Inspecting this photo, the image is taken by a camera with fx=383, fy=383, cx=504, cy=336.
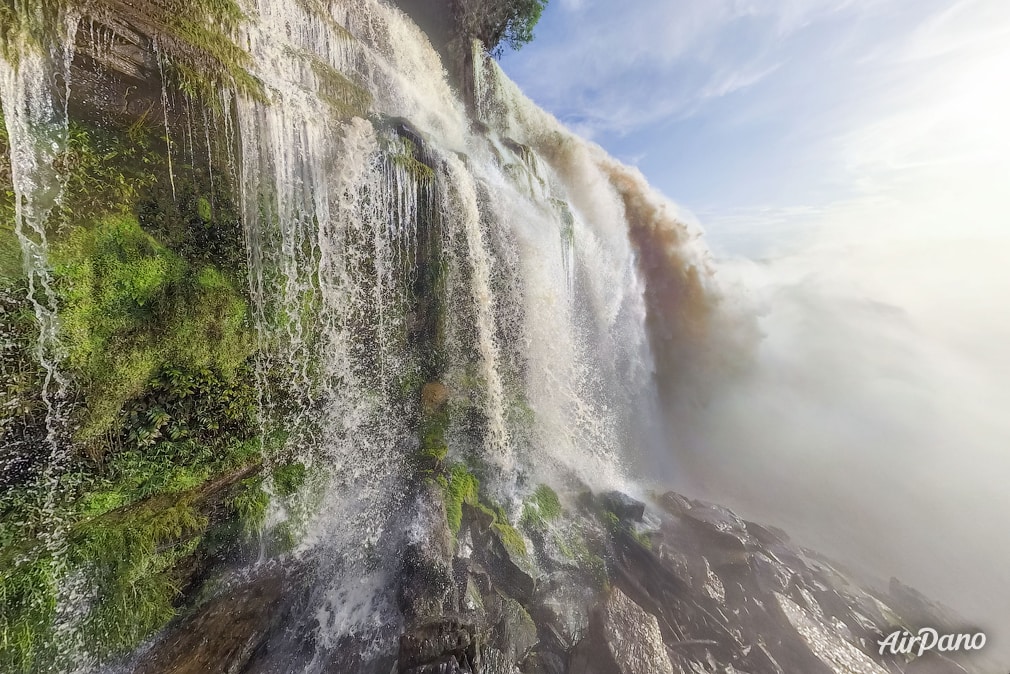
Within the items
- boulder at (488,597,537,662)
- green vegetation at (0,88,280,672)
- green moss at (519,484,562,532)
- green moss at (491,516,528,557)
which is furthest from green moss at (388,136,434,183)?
boulder at (488,597,537,662)

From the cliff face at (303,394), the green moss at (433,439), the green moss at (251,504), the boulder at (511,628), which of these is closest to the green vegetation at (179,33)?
the cliff face at (303,394)

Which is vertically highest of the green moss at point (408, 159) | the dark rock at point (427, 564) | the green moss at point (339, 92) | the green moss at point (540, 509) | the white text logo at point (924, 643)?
the green moss at point (339, 92)

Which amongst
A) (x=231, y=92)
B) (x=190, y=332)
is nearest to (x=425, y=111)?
(x=231, y=92)

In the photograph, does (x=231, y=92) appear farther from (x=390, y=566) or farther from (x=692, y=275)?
(x=692, y=275)

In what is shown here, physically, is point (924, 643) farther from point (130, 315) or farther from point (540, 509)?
point (130, 315)

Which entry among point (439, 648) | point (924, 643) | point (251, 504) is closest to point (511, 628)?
point (439, 648)

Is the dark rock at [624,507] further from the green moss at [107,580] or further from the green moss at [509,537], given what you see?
the green moss at [107,580]
